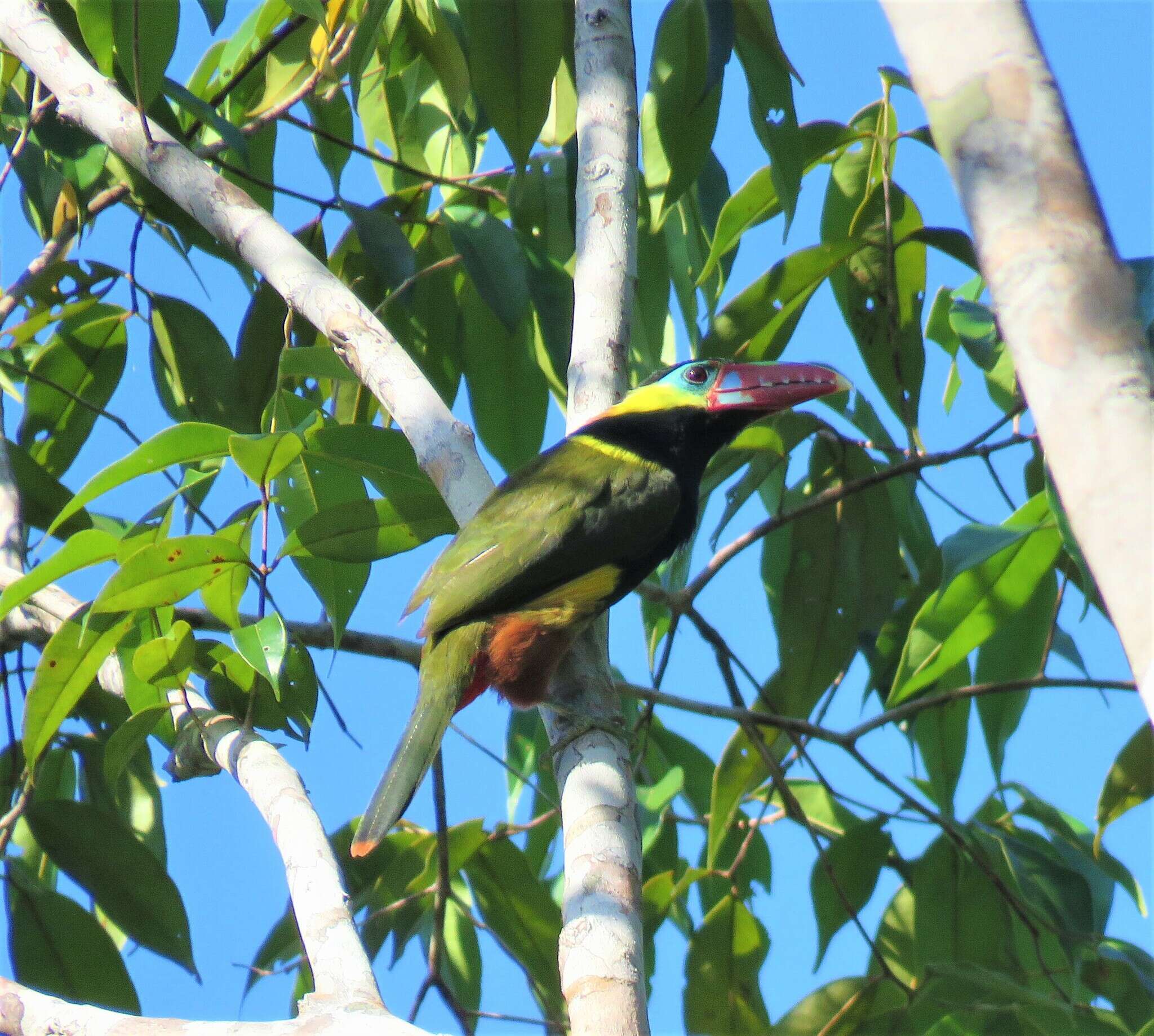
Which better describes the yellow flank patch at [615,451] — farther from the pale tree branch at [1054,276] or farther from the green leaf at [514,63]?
the pale tree branch at [1054,276]

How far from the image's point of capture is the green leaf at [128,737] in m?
2.39

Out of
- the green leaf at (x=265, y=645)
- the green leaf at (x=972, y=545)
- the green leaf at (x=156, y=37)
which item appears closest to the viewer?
the green leaf at (x=265, y=645)

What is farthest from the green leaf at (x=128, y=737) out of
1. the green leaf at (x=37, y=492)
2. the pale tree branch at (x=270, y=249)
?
the green leaf at (x=37, y=492)

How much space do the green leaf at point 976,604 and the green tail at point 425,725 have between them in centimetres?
97

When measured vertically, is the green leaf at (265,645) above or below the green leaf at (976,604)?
below

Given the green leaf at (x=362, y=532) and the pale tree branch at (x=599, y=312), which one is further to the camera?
the green leaf at (x=362, y=532)

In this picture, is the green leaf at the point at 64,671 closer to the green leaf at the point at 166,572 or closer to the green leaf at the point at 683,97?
the green leaf at the point at 166,572

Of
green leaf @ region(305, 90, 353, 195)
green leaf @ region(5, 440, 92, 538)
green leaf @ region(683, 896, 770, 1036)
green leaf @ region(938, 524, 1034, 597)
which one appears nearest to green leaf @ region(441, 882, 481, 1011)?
green leaf @ region(683, 896, 770, 1036)

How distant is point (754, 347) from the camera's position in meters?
3.50

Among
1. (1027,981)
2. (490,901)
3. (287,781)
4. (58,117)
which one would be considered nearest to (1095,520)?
(287,781)

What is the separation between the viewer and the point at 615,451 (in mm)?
3406

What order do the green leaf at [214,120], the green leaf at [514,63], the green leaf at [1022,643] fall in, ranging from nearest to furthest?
1. the green leaf at [214,120]
2. the green leaf at [514,63]
3. the green leaf at [1022,643]

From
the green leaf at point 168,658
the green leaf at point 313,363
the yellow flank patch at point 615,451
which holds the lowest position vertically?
the green leaf at point 168,658

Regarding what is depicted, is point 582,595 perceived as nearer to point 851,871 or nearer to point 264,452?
point 264,452
